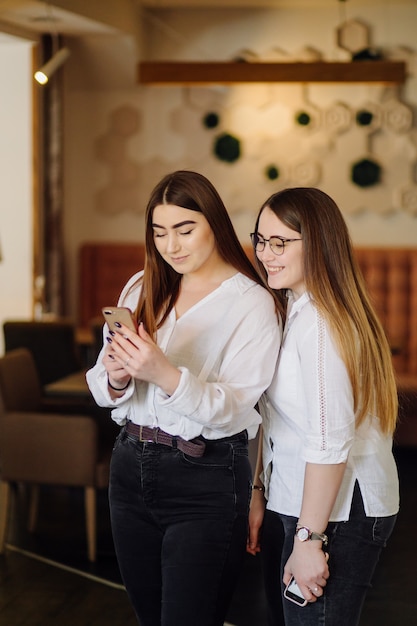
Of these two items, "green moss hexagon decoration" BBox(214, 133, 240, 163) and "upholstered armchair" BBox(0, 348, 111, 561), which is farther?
"green moss hexagon decoration" BBox(214, 133, 240, 163)

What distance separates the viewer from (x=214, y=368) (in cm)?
205

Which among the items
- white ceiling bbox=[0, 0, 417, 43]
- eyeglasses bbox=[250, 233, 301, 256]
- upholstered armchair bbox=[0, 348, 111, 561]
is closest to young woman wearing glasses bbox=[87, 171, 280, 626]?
eyeglasses bbox=[250, 233, 301, 256]

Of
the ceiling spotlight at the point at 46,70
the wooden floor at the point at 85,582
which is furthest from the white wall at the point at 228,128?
the wooden floor at the point at 85,582

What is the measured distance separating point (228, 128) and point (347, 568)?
5929 mm

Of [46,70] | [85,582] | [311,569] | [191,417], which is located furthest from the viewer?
[46,70]

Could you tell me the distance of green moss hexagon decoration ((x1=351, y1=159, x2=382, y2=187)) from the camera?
7.19 meters

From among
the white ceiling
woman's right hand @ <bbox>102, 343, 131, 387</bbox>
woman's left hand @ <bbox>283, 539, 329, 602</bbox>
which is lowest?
woman's left hand @ <bbox>283, 539, 329, 602</bbox>

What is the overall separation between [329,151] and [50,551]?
4.12 m

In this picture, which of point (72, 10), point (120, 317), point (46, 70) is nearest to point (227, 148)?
point (72, 10)

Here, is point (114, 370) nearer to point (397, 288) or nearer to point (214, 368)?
point (214, 368)

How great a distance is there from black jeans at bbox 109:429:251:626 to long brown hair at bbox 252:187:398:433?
33 cm

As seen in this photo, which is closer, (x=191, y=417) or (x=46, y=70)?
(x=191, y=417)

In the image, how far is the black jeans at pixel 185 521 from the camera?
1.98 m

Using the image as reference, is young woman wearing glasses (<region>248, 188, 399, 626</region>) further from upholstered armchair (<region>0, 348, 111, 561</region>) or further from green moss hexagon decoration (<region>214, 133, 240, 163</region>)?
green moss hexagon decoration (<region>214, 133, 240, 163</region>)
